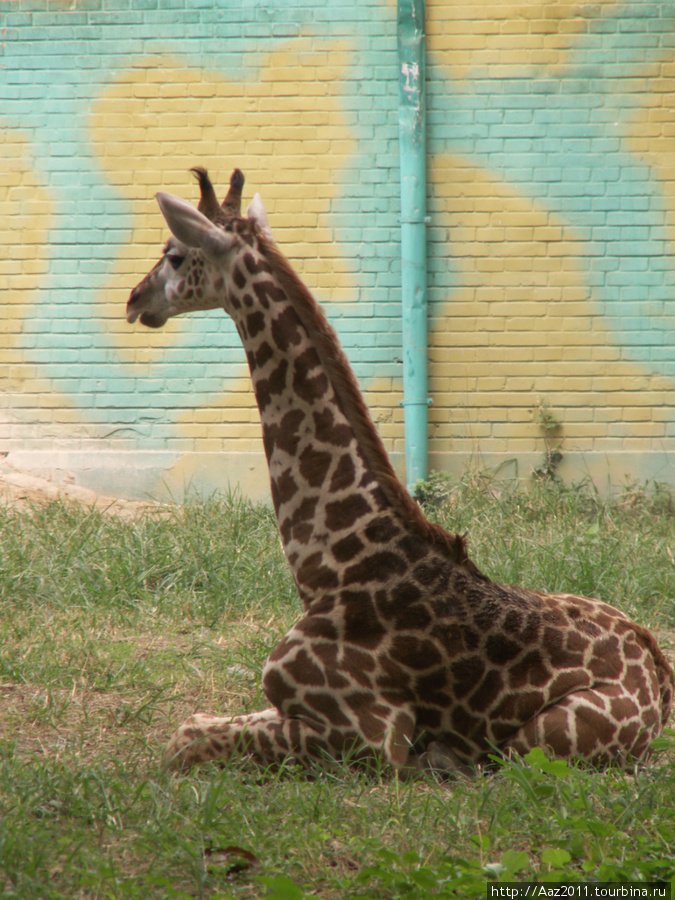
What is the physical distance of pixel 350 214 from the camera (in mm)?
7301

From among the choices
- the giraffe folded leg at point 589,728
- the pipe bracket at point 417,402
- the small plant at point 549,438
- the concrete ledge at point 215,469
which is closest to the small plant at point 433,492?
the concrete ledge at point 215,469

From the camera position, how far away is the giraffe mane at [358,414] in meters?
2.98

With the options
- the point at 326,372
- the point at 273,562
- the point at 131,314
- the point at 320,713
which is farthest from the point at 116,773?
the point at 273,562

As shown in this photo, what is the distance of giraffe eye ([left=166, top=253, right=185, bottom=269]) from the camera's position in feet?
11.5

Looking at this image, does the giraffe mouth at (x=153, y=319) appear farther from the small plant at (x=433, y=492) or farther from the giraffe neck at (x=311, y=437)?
the small plant at (x=433, y=492)

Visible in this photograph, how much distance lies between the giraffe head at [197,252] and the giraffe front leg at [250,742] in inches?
60.5

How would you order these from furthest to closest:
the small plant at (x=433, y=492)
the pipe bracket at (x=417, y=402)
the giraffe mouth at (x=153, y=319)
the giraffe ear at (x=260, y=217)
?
the pipe bracket at (x=417, y=402)
the small plant at (x=433, y=492)
the giraffe mouth at (x=153, y=319)
the giraffe ear at (x=260, y=217)

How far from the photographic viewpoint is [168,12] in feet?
23.9

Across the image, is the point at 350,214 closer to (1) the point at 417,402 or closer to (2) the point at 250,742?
(1) the point at 417,402

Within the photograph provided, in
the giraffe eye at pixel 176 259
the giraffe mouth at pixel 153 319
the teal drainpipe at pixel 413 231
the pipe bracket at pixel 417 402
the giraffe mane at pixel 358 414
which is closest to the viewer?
the giraffe mane at pixel 358 414

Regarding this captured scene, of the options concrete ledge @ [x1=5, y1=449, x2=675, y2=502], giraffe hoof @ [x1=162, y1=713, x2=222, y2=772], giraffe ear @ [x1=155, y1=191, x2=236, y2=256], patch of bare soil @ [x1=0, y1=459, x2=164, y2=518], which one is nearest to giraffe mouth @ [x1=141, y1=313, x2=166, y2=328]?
giraffe ear @ [x1=155, y1=191, x2=236, y2=256]

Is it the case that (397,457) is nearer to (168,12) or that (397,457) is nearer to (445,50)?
(445,50)

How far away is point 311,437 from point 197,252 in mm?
914

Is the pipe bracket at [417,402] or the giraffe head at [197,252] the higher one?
the giraffe head at [197,252]
